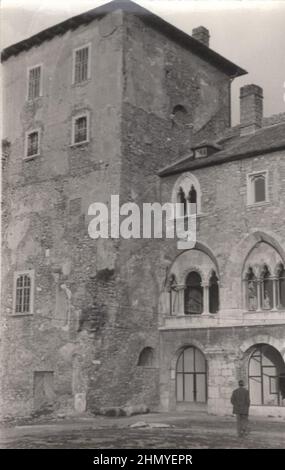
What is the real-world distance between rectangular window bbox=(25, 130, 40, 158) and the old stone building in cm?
6

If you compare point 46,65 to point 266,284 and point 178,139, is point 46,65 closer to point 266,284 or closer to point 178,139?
point 178,139

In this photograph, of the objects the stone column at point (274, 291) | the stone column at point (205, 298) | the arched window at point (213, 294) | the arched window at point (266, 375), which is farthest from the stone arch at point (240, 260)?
the arched window at point (266, 375)

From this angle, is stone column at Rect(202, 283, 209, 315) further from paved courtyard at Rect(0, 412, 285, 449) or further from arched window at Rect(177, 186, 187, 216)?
paved courtyard at Rect(0, 412, 285, 449)

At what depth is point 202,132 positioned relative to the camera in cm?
2842

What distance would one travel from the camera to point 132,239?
79.4 ft

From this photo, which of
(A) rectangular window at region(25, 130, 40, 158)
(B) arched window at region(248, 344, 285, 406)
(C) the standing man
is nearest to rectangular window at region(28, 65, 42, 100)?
(A) rectangular window at region(25, 130, 40, 158)

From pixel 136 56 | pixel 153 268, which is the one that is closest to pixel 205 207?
pixel 153 268

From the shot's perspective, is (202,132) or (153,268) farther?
(202,132)

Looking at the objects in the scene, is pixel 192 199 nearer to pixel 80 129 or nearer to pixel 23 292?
pixel 80 129

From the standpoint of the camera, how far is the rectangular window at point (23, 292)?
2590cm

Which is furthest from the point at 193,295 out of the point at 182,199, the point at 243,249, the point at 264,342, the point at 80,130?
the point at 80,130

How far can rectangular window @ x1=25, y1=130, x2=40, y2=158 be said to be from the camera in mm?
27328

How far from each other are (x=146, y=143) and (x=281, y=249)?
7016mm

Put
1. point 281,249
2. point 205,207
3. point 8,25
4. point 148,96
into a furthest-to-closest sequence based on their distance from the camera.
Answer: point 148,96 → point 205,207 → point 281,249 → point 8,25
